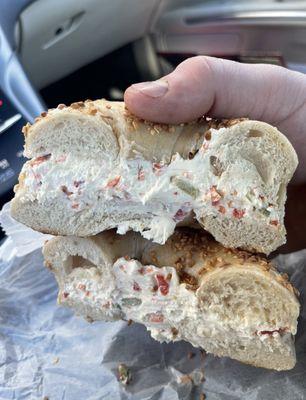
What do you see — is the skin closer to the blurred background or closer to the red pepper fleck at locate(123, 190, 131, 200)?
the red pepper fleck at locate(123, 190, 131, 200)

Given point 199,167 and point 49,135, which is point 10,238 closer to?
point 49,135

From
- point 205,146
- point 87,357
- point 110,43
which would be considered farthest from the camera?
point 110,43

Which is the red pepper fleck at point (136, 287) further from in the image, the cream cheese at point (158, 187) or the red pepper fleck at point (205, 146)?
the red pepper fleck at point (205, 146)

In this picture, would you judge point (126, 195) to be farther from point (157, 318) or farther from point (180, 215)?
point (157, 318)

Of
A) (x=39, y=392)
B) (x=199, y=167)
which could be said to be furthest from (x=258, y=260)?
(x=39, y=392)

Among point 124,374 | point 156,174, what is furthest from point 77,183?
point 124,374

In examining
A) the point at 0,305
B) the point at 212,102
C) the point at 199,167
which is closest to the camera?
the point at 199,167
